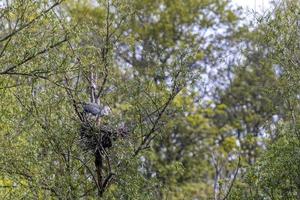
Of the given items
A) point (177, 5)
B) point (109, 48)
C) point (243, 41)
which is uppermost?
point (177, 5)

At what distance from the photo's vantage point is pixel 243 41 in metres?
16.5

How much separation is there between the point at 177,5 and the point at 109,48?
987cm

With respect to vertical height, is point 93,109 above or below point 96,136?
above

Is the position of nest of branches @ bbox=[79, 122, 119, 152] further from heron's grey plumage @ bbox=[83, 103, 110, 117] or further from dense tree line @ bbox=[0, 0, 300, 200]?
heron's grey plumage @ bbox=[83, 103, 110, 117]

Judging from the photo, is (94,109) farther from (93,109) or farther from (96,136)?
(96,136)

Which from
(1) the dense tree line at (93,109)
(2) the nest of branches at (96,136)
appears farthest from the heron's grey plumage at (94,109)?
(2) the nest of branches at (96,136)

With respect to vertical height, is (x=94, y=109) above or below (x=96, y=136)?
above

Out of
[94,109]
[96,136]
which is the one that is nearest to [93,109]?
[94,109]

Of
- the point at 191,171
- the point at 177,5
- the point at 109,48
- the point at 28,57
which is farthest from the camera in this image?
the point at 177,5

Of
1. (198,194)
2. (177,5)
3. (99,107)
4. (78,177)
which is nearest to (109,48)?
(99,107)

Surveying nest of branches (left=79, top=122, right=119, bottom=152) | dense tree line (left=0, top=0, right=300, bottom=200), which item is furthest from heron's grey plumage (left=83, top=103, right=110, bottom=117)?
nest of branches (left=79, top=122, right=119, bottom=152)

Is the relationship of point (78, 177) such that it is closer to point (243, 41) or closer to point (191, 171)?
point (191, 171)

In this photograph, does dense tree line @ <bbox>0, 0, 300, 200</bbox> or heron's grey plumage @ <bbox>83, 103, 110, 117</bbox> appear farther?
heron's grey plumage @ <bbox>83, 103, 110, 117</bbox>

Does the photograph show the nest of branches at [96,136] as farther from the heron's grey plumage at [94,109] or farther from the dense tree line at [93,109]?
the heron's grey plumage at [94,109]
